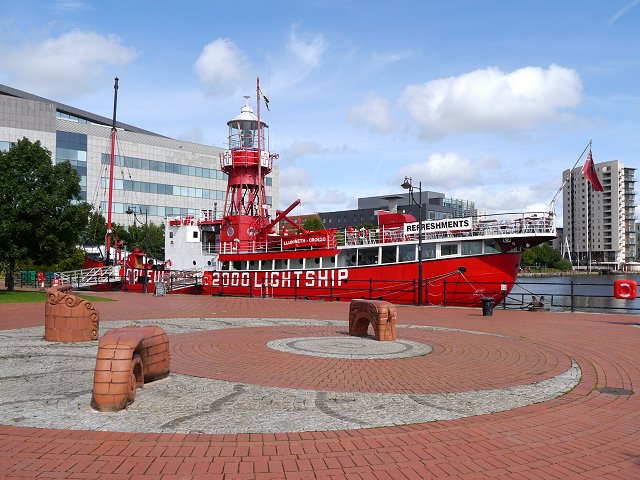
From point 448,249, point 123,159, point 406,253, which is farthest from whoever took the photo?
point 123,159

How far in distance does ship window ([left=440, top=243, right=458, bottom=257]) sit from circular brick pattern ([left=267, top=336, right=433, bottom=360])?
16.0 metres

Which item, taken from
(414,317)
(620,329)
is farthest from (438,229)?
(620,329)

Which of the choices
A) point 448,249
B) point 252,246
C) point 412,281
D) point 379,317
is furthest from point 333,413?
point 252,246

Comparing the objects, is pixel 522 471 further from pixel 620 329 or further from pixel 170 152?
pixel 170 152

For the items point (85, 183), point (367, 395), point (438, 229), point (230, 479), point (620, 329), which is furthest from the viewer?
point (85, 183)

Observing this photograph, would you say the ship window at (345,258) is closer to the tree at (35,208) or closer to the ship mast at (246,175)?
the ship mast at (246,175)

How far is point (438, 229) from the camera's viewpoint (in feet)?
93.9

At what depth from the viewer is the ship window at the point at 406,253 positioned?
29.0m

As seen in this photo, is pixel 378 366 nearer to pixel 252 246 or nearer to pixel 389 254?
pixel 389 254

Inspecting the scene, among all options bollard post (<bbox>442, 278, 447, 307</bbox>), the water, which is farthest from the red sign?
the water

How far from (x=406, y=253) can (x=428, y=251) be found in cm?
115

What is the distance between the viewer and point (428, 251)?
1141 inches

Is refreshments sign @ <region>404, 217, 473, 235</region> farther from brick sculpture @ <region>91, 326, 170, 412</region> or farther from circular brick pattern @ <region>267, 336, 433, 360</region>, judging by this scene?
brick sculpture @ <region>91, 326, 170, 412</region>

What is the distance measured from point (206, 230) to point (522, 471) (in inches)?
1487
